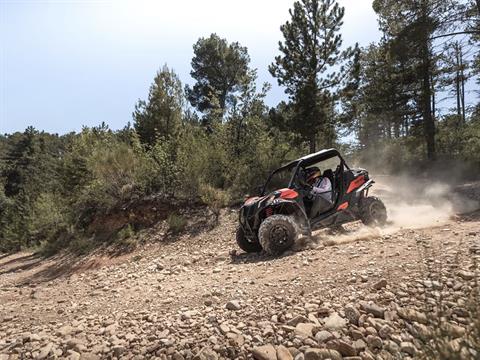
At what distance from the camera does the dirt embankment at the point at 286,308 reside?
3084 mm

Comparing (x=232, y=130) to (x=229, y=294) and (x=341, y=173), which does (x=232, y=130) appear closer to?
(x=341, y=173)

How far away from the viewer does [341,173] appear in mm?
7668

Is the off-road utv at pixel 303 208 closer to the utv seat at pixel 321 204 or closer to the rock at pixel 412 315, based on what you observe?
the utv seat at pixel 321 204

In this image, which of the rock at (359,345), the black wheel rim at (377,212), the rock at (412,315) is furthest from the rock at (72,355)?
the black wheel rim at (377,212)

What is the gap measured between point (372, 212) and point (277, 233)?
261 cm

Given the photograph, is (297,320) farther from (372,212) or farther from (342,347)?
(372,212)

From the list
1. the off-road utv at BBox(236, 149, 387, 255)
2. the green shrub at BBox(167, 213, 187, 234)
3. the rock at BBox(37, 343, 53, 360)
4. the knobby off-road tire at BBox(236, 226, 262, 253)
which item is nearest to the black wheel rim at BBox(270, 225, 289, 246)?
the off-road utv at BBox(236, 149, 387, 255)

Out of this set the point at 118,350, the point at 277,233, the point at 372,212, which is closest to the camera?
the point at 118,350

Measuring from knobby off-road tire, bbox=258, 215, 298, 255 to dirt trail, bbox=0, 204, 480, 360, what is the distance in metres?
0.23

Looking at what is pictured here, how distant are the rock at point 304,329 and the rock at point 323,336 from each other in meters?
0.09

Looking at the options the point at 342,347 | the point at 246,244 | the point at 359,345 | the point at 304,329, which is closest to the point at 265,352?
the point at 304,329

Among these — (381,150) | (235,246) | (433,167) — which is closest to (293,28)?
(433,167)

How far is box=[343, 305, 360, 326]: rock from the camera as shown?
3473 millimetres

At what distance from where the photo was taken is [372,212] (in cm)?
782
